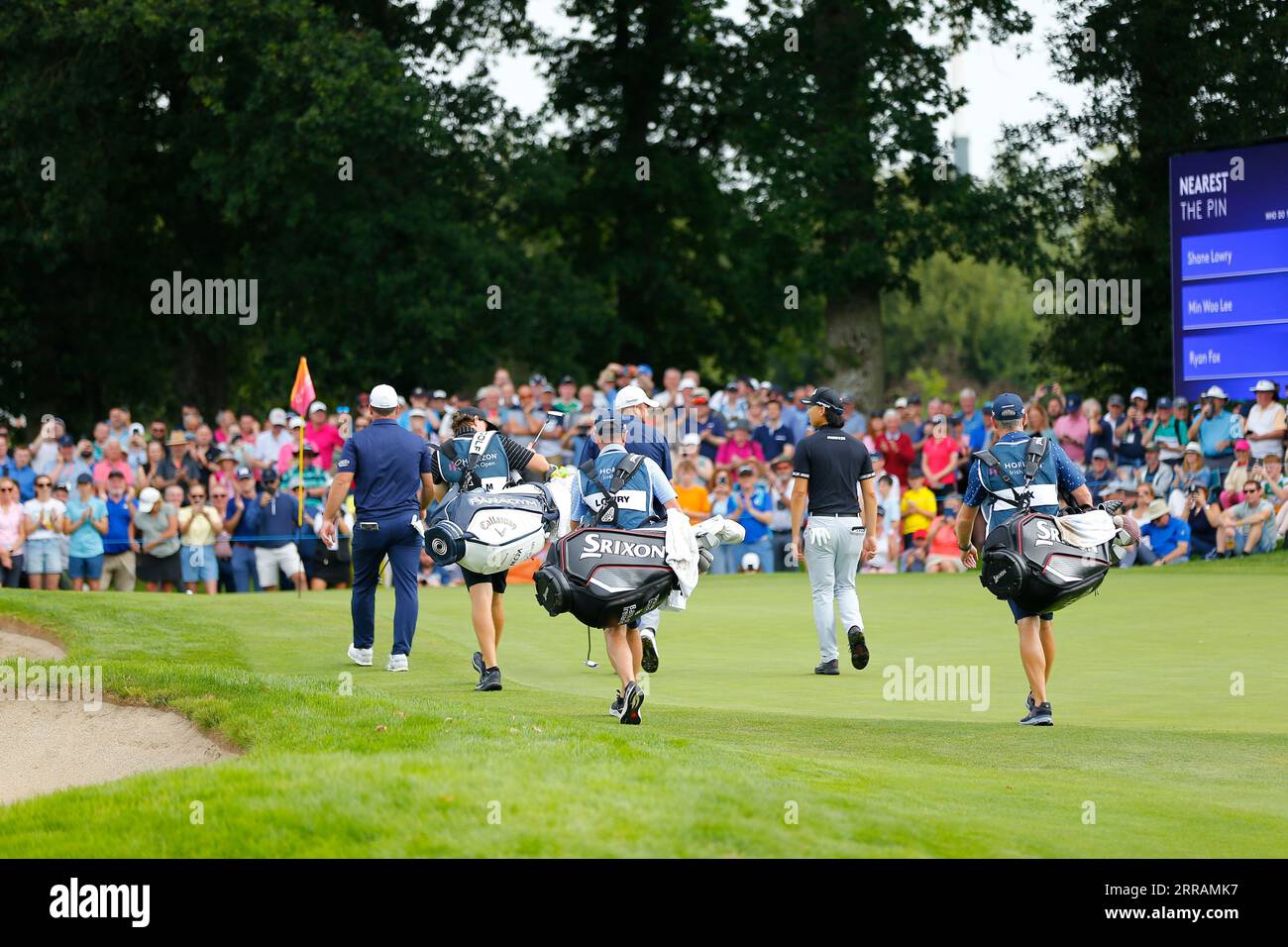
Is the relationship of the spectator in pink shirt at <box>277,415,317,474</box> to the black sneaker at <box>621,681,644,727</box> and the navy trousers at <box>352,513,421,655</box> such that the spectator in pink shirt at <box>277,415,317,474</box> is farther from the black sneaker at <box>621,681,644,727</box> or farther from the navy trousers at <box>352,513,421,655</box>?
the black sneaker at <box>621,681,644,727</box>

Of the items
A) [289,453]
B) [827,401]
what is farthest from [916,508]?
[827,401]

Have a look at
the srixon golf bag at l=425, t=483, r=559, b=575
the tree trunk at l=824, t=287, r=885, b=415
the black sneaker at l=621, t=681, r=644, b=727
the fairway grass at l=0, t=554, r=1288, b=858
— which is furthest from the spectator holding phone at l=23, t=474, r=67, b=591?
the tree trunk at l=824, t=287, r=885, b=415

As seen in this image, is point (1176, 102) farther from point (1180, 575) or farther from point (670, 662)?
point (670, 662)

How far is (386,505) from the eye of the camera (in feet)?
48.6

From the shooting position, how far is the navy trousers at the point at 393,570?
583 inches

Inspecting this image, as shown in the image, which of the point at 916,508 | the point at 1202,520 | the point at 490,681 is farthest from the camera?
the point at 916,508

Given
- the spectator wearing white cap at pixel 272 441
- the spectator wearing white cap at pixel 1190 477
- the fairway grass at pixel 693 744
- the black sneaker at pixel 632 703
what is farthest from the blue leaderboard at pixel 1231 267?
the black sneaker at pixel 632 703

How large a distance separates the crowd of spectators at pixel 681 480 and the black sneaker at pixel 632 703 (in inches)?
468

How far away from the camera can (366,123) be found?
115 ft

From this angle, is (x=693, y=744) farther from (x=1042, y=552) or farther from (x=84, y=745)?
(x=84, y=745)

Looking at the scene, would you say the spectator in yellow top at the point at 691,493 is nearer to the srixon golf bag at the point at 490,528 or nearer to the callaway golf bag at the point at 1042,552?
the srixon golf bag at the point at 490,528

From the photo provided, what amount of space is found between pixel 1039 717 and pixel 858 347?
25.6 m

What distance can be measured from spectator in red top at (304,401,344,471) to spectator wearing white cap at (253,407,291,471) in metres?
0.49
